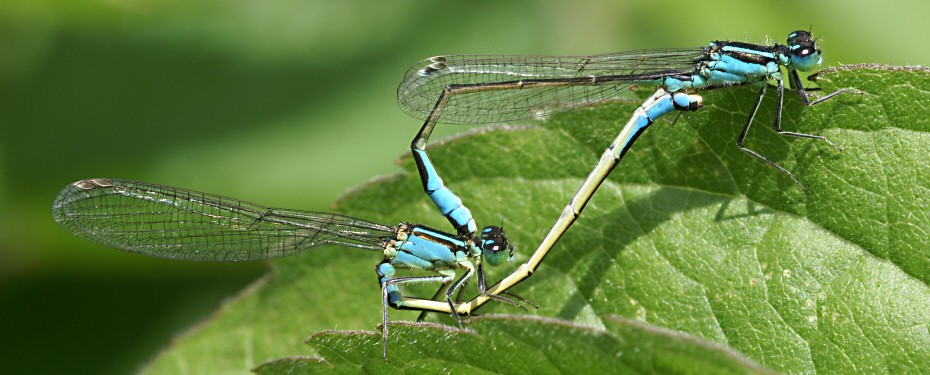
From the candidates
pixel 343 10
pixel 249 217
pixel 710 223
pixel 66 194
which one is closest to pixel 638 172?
pixel 710 223

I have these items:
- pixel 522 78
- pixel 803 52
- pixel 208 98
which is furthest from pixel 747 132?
pixel 208 98

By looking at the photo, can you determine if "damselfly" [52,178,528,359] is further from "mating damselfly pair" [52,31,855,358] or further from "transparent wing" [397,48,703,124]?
"transparent wing" [397,48,703,124]

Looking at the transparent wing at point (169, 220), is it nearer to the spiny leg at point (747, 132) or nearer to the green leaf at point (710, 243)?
the green leaf at point (710, 243)

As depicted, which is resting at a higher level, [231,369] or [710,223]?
[710,223]

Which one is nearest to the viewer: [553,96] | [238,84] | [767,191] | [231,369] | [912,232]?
[912,232]

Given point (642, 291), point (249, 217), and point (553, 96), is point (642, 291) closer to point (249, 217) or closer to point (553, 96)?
point (553, 96)

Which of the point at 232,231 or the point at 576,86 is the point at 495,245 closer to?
the point at 576,86

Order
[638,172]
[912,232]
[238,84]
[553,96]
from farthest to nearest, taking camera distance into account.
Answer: [238,84]
[553,96]
[638,172]
[912,232]
